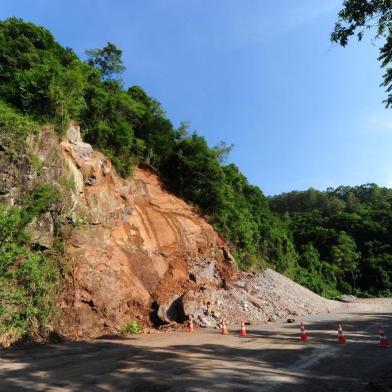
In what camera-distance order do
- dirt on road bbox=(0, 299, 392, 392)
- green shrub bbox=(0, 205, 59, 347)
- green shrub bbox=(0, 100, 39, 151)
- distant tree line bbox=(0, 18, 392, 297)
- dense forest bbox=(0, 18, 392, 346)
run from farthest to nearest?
distant tree line bbox=(0, 18, 392, 297)
green shrub bbox=(0, 100, 39, 151)
dense forest bbox=(0, 18, 392, 346)
green shrub bbox=(0, 205, 59, 347)
dirt on road bbox=(0, 299, 392, 392)

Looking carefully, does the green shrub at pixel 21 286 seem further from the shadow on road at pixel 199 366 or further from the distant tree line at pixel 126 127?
the distant tree line at pixel 126 127

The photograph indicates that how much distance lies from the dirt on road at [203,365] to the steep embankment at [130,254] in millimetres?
2825

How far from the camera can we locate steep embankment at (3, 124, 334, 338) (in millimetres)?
16219

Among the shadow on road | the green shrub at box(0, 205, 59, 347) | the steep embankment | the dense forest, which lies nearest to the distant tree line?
the dense forest

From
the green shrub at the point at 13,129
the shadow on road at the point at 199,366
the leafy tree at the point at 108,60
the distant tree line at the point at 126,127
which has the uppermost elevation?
the leafy tree at the point at 108,60

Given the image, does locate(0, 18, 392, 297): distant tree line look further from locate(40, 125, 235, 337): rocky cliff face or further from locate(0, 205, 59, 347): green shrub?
locate(0, 205, 59, 347): green shrub

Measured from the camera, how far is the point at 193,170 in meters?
27.8

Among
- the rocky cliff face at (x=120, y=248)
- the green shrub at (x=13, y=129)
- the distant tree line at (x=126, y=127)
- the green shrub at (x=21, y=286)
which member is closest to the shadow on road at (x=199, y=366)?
the green shrub at (x=21, y=286)

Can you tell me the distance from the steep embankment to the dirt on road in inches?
111

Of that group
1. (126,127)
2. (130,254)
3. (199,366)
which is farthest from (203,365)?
(126,127)

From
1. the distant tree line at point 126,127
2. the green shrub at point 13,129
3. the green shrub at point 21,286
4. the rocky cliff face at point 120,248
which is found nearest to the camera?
the green shrub at point 21,286

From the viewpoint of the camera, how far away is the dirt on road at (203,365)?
7875 millimetres

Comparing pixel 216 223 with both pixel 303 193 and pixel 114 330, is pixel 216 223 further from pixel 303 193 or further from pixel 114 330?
pixel 303 193

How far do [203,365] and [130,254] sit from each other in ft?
35.9
